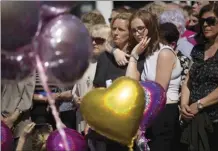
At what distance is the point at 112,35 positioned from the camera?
13.0 ft

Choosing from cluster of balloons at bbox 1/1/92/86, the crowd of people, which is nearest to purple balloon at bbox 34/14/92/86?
cluster of balloons at bbox 1/1/92/86

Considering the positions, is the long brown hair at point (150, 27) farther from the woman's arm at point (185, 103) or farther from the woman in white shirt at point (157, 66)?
the woman's arm at point (185, 103)

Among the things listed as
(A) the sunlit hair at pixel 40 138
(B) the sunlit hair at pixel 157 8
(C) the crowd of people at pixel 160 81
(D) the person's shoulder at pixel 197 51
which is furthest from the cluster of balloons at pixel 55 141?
(B) the sunlit hair at pixel 157 8

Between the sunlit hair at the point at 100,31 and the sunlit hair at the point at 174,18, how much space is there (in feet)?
1.48

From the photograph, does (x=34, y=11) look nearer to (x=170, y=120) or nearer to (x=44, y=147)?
(x=44, y=147)

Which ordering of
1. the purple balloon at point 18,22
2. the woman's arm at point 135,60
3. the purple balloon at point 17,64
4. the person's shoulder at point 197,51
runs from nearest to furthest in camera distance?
the purple balloon at point 18,22
the purple balloon at point 17,64
the woman's arm at point 135,60
the person's shoulder at point 197,51

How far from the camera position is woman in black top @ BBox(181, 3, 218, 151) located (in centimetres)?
376

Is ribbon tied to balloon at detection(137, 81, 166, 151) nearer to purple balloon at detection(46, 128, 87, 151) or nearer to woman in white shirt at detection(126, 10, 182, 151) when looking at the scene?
woman in white shirt at detection(126, 10, 182, 151)

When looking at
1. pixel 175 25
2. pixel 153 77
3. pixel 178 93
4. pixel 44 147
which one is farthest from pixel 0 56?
pixel 175 25

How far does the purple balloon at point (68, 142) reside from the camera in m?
3.24

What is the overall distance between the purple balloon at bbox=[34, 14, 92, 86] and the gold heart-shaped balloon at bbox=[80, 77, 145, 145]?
1.68 ft

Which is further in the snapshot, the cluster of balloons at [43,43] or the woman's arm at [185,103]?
the woman's arm at [185,103]

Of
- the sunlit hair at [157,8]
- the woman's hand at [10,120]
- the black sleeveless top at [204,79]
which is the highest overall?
the sunlit hair at [157,8]

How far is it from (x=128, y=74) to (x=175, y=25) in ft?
3.25
